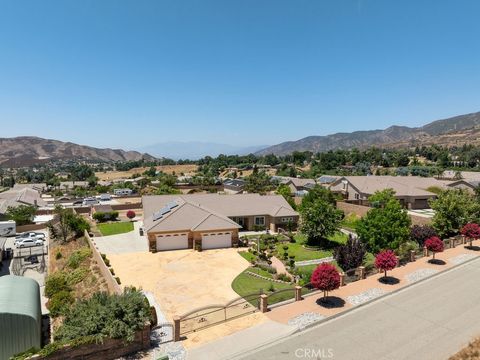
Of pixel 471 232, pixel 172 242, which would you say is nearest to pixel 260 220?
pixel 172 242

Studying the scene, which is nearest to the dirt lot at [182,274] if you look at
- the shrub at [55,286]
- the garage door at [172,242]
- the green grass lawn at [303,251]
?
the garage door at [172,242]

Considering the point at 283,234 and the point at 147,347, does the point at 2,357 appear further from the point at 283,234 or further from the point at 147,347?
the point at 283,234

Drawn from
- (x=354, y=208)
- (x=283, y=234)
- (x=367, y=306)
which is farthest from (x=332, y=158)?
(x=367, y=306)

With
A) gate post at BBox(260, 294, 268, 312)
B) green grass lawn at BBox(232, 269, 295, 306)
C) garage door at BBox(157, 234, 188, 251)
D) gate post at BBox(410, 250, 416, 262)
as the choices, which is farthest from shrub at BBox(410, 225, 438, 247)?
garage door at BBox(157, 234, 188, 251)

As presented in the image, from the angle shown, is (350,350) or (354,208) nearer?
(350,350)

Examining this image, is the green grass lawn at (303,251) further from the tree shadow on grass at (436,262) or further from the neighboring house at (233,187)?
the neighboring house at (233,187)

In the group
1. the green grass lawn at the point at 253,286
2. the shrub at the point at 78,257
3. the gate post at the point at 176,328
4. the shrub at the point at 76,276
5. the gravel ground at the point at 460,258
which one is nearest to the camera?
the gate post at the point at 176,328
